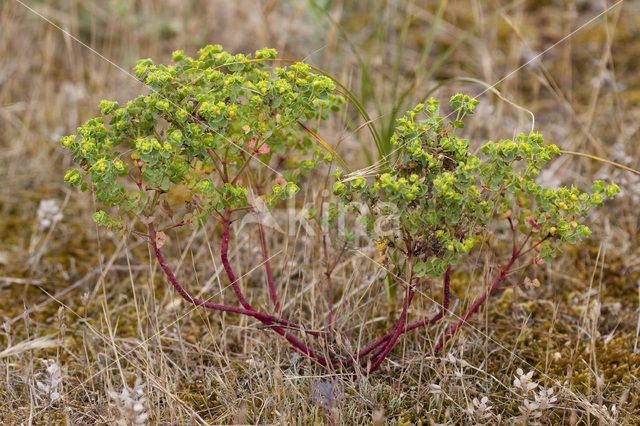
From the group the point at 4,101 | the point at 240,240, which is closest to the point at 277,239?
the point at 240,240

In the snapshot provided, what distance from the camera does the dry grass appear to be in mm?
2025

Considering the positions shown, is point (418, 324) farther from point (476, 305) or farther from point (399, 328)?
point (476, 305)

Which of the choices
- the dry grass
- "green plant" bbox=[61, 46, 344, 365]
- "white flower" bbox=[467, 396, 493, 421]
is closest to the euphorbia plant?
"green plant" bbox=[61, 46, 344, 365]

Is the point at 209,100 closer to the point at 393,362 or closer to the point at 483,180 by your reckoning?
the point at 483,180

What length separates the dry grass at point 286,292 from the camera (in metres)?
2.03

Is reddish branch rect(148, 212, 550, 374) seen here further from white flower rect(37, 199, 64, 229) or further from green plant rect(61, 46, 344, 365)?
white flower rect(37, 199, 64, 229)

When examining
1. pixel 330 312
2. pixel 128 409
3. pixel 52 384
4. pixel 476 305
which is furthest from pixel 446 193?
pixel 52 384

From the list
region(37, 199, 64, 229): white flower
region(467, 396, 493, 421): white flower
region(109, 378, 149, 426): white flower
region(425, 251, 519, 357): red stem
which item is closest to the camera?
region(109, 378, 149, 426): white flower

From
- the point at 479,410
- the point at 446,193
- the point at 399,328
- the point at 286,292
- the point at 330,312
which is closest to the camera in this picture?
the point at 446,193

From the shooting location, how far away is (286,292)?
231cm

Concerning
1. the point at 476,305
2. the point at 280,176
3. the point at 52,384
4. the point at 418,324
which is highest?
the point at 280,176

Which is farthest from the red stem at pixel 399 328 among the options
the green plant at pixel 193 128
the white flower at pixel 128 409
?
the white flower at pixel 128 409

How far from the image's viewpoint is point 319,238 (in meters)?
2.37

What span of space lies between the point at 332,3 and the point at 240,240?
2.55 meters
